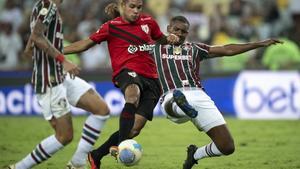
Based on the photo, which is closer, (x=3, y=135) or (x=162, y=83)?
(x=162, y=83)

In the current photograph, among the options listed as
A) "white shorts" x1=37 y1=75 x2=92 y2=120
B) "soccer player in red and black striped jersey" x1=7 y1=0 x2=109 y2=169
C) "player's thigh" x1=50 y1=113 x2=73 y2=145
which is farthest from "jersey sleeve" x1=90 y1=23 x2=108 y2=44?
"player's thigh" x1=50 y1=113 x2=73 y2=145

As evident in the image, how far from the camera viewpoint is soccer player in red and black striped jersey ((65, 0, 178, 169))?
33.8 ft

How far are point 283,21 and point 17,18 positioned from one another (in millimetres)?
7861

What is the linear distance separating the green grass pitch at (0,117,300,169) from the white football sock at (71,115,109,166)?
155 centimetres

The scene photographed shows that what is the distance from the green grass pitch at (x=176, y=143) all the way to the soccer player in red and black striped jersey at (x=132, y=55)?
1.15 metres

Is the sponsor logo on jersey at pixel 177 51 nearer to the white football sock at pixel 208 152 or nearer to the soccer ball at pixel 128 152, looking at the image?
the white football sock at pixel 208 152

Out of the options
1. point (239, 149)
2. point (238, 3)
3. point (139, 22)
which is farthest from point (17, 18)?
point (139, 22)

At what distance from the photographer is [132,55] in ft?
34.3

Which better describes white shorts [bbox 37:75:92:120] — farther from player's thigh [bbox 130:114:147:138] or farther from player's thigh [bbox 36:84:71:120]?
player's thigh [bbox 130:114:147:138]

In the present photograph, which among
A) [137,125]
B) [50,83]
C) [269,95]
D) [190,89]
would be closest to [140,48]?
[190,89]

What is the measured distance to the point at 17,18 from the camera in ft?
75.4

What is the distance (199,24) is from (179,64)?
13083 mm

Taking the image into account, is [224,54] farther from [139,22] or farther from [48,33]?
[48,33]

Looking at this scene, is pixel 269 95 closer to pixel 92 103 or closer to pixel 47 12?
pixel 92 103
